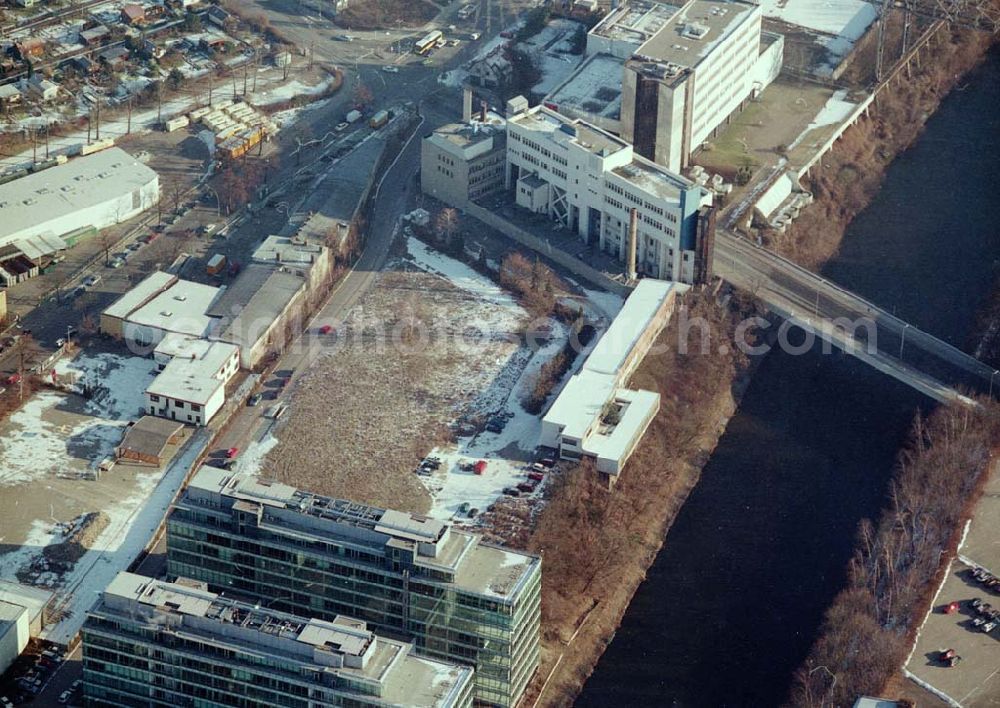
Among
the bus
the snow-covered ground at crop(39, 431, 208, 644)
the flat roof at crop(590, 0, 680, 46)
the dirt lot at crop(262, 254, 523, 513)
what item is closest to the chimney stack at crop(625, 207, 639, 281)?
the dirt lot at crop(262, 254, 523, 513)

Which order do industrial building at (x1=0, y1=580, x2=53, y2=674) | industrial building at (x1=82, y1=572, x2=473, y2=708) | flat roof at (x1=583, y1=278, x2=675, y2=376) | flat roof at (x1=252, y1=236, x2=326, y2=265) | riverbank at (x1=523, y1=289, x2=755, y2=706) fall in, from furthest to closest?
1. flat roof at (x1=252, y1=236, x2=326, y2=265)
2. flat roof at (x1=583, y1=278, x2=675, y2=376)
3. riverbank at (x1=523, y1=289, x2=755, y2=706)
4. industrial building at (x1=0, y1=580, x2=53, y2=674)
5. industrial building at (x1=82, y1=572, x2=473, y2=708)

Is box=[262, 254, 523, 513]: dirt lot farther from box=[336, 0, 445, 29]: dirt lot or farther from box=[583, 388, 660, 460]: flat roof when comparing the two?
box=[336, 0, 445, 29]: dirt lot

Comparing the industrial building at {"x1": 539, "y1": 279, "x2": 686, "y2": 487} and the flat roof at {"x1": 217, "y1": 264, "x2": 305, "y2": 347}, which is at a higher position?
the flat roof at {"x1": 217, "y1": 264, "x2": 305, "y2": 347}

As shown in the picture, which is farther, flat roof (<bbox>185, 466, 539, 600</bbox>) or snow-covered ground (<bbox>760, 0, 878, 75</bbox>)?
snow-covered ground (<bbox>760, 0, 878, 75</bbox>)

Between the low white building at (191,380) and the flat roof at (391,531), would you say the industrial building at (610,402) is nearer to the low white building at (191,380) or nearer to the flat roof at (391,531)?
the flat roof at (391,531)

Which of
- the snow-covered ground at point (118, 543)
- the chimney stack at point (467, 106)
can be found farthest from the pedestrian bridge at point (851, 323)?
the snow-covered ground at point (118, 543)

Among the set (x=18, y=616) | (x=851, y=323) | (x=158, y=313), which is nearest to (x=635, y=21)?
(x=851, y=323)
